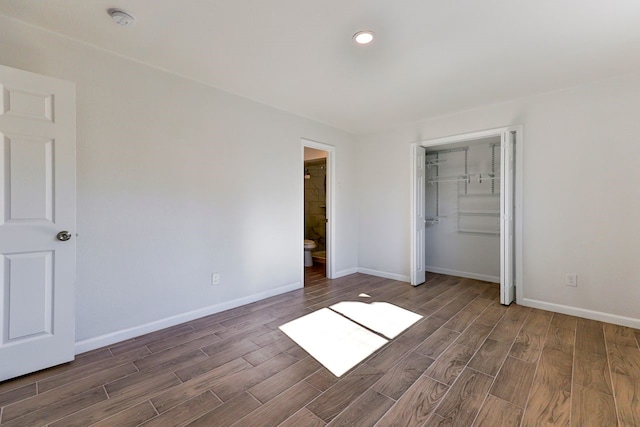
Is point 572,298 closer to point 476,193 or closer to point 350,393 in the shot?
point 476,193

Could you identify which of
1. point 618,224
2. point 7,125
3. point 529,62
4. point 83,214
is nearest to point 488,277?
point 618,224

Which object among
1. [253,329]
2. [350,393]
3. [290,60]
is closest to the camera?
[350,393]

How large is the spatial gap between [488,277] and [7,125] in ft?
18.6

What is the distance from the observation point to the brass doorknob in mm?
2104

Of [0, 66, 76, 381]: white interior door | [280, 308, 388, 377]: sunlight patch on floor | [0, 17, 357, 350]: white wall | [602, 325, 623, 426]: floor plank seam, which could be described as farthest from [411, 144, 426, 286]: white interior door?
[0, 66, 76, 381]: white interior door

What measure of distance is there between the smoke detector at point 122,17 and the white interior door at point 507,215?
12.7 ft

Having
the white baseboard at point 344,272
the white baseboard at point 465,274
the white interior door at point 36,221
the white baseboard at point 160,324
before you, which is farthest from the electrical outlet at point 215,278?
the white baseboard at point 465,274

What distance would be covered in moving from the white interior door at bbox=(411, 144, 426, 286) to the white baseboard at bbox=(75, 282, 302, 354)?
204 centimetres

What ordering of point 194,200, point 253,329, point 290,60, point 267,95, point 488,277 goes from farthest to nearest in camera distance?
point 488,277 < point 267,95 < point 194,200 < point 253,329 < point 290,60

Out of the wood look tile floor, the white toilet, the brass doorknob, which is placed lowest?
the wood look tile floor

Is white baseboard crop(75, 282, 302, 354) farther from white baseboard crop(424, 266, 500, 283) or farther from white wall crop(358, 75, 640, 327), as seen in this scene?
white wall crop(358, 75, 640, 327)

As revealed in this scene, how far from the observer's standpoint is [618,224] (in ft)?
9.52

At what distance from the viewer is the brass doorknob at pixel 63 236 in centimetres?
210

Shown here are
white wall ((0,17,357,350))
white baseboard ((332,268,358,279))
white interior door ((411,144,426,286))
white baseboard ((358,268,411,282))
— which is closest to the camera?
white wall ((0,17,357,350))
